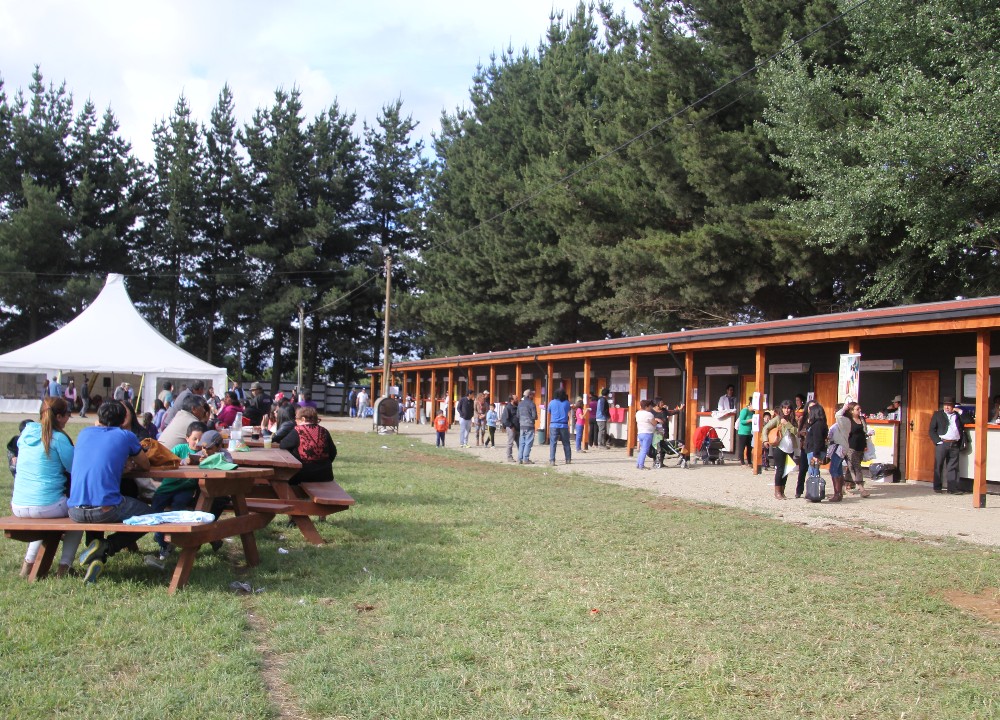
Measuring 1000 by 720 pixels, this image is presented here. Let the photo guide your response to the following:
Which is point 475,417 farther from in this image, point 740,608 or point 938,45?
point 740,608

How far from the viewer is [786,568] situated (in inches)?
285

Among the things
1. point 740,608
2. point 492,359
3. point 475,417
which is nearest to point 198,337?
point 492,359

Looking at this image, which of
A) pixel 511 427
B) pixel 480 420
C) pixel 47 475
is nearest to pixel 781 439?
pixel 511 427

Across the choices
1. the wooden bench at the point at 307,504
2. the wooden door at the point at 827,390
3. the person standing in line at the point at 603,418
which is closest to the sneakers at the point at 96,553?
the wooden bench at the point at 307,504

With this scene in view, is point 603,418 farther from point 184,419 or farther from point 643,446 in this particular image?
point 184,419

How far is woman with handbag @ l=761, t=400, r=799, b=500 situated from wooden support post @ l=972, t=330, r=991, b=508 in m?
2.39

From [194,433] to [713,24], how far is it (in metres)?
23.6

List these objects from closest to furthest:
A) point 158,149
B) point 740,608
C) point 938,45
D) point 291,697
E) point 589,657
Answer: point 291,697 < point 589,657 < point 740,608 < point 938,45 < point 158,149

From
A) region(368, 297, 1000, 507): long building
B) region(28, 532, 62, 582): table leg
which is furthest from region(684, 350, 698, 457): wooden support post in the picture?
region(28, 532, 62, 582): table leg

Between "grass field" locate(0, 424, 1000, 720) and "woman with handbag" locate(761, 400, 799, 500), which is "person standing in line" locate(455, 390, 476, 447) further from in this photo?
"grass field" locate(0, 424, 1000, 720)

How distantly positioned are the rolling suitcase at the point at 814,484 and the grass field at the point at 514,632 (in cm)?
357

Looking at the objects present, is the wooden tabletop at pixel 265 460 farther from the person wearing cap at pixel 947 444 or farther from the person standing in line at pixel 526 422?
the person wearing cap at pixel 947 444

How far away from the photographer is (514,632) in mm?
5145

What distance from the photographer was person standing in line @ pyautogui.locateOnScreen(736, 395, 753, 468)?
710 inches
